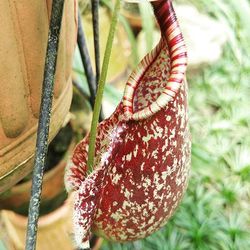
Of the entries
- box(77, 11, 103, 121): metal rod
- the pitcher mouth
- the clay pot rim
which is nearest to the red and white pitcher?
Result: the pitcher mouth

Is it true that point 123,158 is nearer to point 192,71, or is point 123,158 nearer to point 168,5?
point 168,5

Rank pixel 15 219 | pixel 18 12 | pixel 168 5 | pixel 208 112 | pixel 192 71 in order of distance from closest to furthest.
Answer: pixel 18 12
pixel 168 5
pixel 15 219
pixel 208 112
pixel 192 71

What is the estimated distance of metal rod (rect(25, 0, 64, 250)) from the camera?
1.70 feet

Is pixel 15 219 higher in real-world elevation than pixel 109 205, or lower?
lower

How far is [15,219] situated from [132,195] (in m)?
0.56

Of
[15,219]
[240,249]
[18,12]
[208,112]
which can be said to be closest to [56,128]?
[18,12]

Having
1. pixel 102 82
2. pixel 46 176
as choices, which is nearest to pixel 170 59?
pixel 102 82

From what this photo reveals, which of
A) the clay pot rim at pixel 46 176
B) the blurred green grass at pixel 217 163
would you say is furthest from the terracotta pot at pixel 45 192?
the blurred green grass at pixel 217 163

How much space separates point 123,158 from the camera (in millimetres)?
622

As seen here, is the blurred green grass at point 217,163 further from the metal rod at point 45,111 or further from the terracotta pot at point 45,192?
the metal rod at point 45,111

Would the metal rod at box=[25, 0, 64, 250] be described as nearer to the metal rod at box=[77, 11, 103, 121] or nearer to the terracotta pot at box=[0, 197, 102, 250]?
the metal rod at box=[77, 11, 103, 121]

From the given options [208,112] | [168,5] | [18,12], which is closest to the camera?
[18,12]

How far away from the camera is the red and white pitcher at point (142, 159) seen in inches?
24.0

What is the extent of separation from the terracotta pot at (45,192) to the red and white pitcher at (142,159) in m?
0.44
